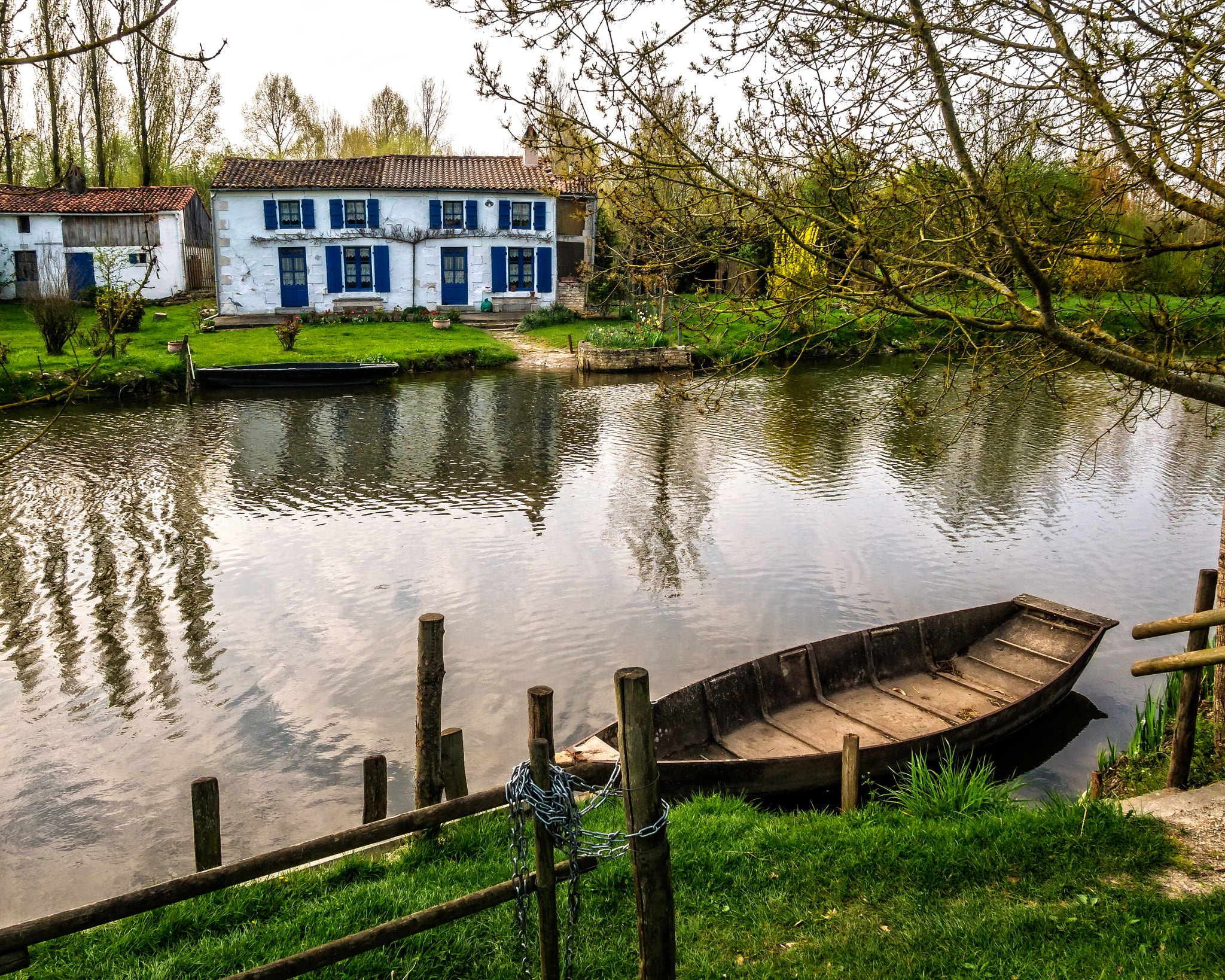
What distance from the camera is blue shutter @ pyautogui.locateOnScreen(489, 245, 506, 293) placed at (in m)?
41.1

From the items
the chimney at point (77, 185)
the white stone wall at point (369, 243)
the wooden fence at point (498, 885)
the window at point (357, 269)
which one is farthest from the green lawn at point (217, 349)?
the wooden fence at point (498, 885)

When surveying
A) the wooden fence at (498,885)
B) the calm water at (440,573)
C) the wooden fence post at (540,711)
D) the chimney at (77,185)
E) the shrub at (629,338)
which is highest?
the chimney at (77,185)

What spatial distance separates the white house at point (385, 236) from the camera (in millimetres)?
38781

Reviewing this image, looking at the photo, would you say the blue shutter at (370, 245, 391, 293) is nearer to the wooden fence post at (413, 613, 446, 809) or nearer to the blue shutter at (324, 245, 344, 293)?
the blue shutter at (324, 245, 344, 293)

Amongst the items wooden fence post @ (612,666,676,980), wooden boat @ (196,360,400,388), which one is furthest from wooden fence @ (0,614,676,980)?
wooden boat @ (196,360,400,388)

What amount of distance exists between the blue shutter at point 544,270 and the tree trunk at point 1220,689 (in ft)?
119

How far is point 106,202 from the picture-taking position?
4144 centimetres

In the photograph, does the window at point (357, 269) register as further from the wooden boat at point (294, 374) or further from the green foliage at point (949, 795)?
the green foliage at point (949, 795)

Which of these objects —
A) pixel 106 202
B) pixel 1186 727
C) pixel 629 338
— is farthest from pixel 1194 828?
pixel 106 202

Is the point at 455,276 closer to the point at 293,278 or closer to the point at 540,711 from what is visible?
the point at 293,278

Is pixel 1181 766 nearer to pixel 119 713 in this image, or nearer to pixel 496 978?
pixel 496 978

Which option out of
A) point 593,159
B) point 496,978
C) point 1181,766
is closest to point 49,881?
point 496,978

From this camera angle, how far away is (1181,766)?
23.8 ft

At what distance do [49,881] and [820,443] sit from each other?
20004mm
